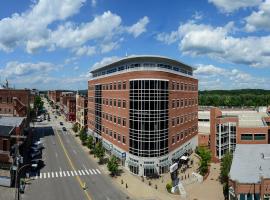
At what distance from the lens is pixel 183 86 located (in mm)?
81625

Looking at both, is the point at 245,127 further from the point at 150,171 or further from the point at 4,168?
the point at 4,168

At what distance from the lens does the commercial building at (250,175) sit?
42812 mm

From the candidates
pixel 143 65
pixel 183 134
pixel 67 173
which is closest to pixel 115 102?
pixel 143 65

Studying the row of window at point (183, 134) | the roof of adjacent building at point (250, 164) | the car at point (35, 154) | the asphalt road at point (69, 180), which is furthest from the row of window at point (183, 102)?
the car at point (35, 154)

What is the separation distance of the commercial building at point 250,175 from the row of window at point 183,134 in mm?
20829

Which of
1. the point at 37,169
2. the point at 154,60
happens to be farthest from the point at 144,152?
the point at 37,169

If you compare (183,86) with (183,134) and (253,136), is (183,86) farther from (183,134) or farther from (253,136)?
(253,136)

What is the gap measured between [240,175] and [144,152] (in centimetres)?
2300

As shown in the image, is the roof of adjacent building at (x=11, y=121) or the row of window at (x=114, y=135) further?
the row of window at (x=114, y=135)

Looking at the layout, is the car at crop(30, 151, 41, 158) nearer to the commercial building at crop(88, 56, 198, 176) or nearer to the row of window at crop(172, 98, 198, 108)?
the commercial building at crop(88, 56, 198, 176)

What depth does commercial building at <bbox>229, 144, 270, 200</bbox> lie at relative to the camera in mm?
42812

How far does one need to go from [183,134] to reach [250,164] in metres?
32.4

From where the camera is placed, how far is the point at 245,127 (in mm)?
75000

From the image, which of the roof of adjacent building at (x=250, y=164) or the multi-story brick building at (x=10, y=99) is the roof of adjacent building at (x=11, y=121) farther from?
the roof of adjacent building at (x=250, y=164)
